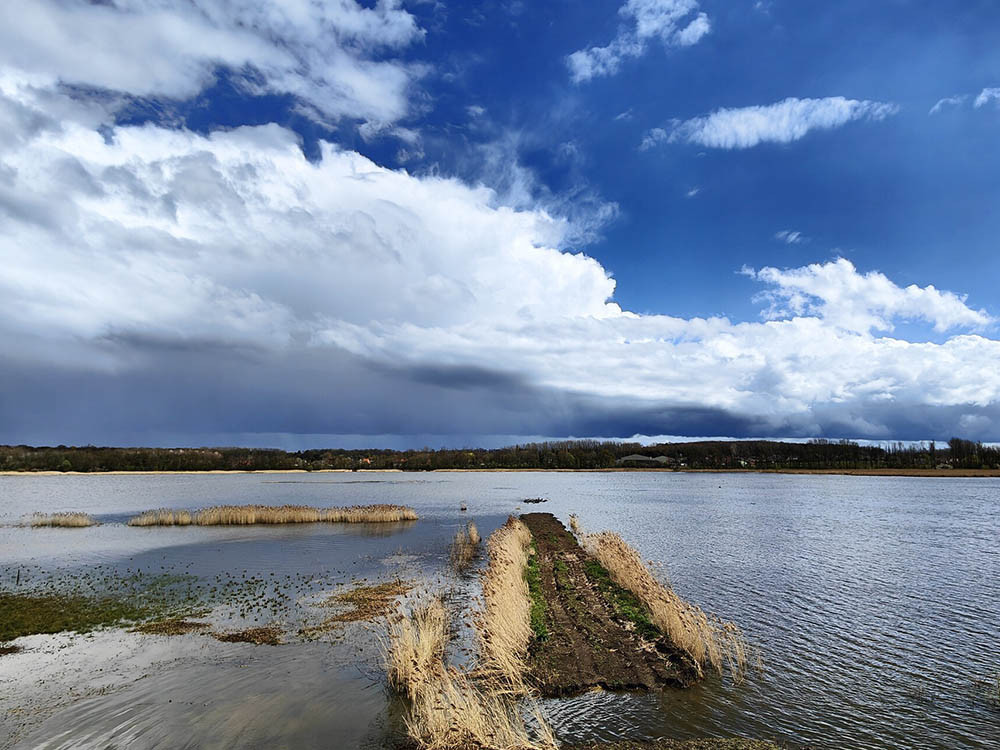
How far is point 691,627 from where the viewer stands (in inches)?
564

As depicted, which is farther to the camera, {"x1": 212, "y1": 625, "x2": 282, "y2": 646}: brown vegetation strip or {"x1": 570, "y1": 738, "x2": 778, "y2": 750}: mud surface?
{"x1": 212, "y1": 625, "x2": 282, "y2": 646}: brown vegetation strip

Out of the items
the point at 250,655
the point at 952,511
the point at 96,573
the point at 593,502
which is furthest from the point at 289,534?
the point at 952,511

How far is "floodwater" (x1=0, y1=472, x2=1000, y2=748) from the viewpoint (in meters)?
10.9

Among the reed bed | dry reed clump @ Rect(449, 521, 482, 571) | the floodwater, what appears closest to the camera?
the floodwater

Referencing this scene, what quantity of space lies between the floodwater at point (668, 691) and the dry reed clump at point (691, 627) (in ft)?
2.15

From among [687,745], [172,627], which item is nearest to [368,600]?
[172,627]

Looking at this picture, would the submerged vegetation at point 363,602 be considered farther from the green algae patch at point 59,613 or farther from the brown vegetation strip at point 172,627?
Answer: the green algae patch at point 59,613

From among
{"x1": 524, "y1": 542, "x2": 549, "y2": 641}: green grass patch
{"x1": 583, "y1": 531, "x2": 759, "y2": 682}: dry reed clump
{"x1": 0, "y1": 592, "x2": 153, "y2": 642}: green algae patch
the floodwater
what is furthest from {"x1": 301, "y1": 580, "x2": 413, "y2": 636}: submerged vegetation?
{"x1": 583, "y1": 531, "x2": 759, "y2": 682}: dry reed clump

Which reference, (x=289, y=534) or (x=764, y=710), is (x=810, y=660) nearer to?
(x=764, y=710)

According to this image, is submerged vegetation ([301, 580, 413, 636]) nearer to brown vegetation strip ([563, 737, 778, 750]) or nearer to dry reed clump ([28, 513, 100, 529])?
brown vegetation strip ([563, 737, 778, 750])

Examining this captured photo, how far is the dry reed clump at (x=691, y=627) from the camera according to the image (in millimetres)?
13805

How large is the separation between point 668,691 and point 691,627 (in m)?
2.28

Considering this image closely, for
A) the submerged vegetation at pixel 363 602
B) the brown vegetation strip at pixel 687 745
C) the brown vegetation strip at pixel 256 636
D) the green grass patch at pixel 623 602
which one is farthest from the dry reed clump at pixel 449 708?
the green grass patch at pixel 623 602

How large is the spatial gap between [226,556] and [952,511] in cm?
6299
